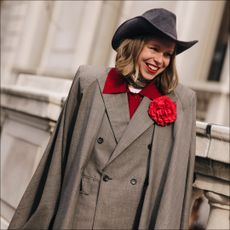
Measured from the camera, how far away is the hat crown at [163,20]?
93.1 inches

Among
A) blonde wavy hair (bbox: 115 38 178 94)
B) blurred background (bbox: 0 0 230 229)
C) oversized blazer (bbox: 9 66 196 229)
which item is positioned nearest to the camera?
oversized blazer (bbox: 9 66 196 229)

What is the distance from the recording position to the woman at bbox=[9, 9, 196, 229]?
2.37 metres

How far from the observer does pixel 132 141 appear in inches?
94.2

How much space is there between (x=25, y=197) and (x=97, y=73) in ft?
2.42

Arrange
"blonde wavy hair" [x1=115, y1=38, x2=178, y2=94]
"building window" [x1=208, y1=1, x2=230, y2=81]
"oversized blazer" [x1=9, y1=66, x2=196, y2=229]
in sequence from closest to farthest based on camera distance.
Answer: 1. "oversized blazer" [x1=9, y1=66, x2=196, y2=229]
2. "blonde wavy hair" [x1=115, y1=38, x2=178, y2=94]
3. "building window" [x1=208, y1=1, x2=230, y2=81]

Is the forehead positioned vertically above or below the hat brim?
below

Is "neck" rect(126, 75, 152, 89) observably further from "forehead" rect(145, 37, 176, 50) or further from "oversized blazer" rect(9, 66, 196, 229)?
"forehead" rect(145, 37, 176, 50)

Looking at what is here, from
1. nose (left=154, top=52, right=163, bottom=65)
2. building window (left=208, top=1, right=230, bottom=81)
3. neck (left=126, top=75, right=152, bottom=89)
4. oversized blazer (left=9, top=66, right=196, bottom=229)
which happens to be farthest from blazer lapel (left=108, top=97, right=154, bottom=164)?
building window (left=208, top=1, right=230, bottom=81)

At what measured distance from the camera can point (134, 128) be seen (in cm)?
240

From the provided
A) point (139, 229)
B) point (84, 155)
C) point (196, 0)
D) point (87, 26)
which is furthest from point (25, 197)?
point (196, 0)

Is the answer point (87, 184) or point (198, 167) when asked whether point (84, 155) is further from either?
point (198, 167)

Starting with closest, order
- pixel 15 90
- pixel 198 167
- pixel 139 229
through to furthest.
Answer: pixel 139 229
pixel 198 167
pixel 15 90

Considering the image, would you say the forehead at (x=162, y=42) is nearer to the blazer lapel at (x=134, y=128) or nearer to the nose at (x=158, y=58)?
the nose at (x=158, y=58)

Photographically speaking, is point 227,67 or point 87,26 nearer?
point 87,26
